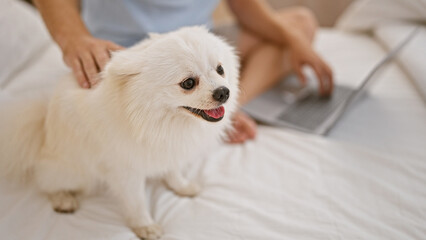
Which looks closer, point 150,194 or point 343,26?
point 150,194

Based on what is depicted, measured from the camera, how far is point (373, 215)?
0.84 m

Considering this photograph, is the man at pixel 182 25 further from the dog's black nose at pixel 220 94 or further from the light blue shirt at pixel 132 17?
the dog's black nose at pixel 220 94

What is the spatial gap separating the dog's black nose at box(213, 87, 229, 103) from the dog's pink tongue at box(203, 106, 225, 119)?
67mm

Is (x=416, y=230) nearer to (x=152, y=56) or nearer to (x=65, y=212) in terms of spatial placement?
(x=152, y=56)

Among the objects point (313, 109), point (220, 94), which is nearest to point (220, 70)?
point (220, 94)

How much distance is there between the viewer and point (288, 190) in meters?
0.95

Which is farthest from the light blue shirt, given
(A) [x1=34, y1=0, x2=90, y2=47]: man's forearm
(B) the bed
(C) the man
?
(B) the bed

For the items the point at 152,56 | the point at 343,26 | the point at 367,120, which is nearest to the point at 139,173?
the point at 152,56

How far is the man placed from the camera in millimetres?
863

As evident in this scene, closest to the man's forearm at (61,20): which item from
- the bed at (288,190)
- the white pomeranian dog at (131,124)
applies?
the white pomeranian dog at (131,124)

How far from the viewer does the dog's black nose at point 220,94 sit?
0.71 m

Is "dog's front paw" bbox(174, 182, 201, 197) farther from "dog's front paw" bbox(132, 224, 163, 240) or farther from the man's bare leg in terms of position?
the man's bare leg

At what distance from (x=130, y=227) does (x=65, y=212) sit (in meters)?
0.19

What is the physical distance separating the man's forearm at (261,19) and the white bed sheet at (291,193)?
0.47 m
